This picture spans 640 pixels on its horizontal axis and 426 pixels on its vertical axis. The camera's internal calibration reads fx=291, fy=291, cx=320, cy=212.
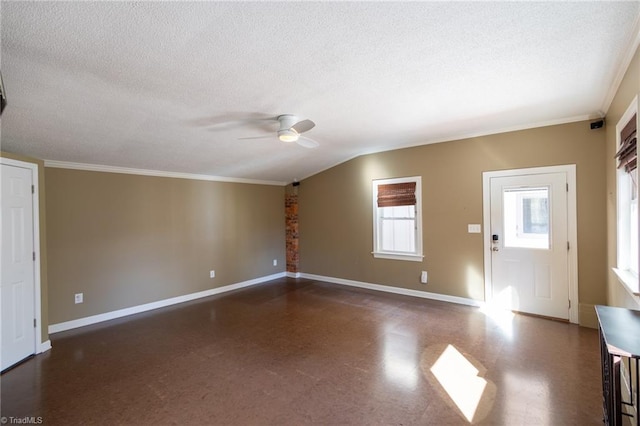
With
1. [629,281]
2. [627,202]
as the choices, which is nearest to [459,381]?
[629,281]

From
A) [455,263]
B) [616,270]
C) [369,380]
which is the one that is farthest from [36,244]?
[616,270]

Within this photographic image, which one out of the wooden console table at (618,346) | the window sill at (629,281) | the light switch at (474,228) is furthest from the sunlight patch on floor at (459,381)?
the light switch at (474,228)

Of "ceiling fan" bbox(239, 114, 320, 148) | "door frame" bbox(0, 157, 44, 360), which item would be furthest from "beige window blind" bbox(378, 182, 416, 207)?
"door frame" bbox(0, 157, 44, 360)

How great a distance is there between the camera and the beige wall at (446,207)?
11.9 feet

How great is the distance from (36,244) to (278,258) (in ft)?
14.0

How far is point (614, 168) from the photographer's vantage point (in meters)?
3.04

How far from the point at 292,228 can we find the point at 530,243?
4.58 meters

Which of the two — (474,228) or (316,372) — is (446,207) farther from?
(316,372)

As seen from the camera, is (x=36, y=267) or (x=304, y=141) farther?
(x=304, y=141)

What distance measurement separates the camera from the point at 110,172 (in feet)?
13.9

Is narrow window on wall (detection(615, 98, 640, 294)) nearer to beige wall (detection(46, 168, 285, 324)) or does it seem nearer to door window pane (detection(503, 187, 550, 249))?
door window pane (detection(503, 187, 550, 249))

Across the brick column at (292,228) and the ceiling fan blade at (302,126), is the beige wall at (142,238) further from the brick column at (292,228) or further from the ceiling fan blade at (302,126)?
the ceiling fan blade at (302,126)

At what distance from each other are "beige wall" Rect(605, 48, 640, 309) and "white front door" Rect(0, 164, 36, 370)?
211 inches

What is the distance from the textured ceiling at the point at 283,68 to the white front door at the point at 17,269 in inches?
21.0
